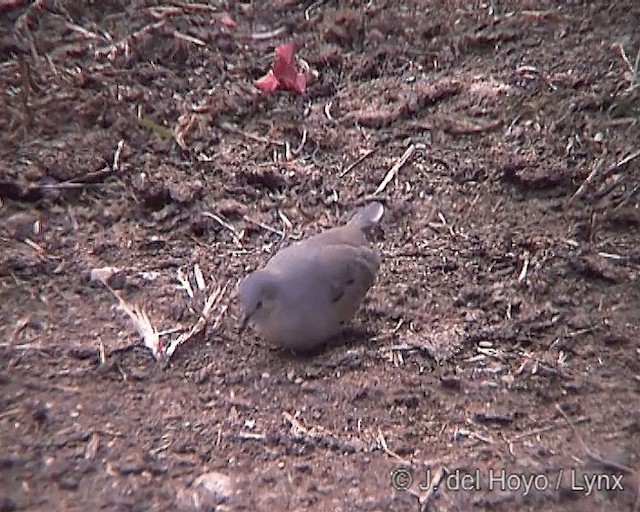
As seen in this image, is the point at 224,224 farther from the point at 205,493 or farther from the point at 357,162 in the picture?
the point at 205,493

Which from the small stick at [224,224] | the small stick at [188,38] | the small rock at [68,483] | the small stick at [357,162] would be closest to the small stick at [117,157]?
the small stick at [224,224]

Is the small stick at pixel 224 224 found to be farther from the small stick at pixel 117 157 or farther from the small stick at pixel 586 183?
the small stick at pixel 586 183

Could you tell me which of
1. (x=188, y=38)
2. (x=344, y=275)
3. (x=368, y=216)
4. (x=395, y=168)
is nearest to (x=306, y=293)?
(x=344, y=275)

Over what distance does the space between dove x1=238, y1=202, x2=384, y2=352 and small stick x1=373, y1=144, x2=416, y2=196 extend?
2.02 ft

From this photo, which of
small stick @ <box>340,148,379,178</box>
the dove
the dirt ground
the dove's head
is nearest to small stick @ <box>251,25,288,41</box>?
the dirt ground

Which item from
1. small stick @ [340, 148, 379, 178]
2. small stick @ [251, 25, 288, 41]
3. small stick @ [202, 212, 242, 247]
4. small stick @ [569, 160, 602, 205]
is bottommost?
small stick @ [202, 212, 242, 247]

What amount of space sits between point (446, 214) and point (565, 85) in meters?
0.85

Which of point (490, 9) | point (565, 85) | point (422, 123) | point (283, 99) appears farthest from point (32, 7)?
point (565, 85)

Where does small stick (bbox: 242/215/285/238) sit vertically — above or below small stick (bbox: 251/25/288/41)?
below

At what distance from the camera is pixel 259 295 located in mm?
2363

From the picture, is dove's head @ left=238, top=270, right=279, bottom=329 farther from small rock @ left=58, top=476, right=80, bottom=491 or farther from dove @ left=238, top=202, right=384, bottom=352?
small rock @ left=58, top=476, right=80, bottom=491

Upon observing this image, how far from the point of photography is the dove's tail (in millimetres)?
2834

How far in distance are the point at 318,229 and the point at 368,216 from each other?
0.71ft

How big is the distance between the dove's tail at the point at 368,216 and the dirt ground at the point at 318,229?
116 millimetres
